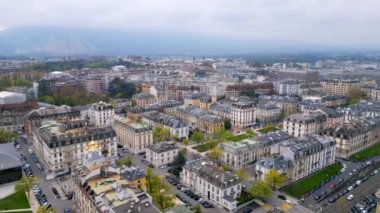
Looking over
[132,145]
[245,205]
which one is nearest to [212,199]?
[245,205]

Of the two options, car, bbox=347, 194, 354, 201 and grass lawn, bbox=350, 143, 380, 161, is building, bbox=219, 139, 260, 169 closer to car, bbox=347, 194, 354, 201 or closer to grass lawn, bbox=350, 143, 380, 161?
car, bbox=347, 194, 354, 201

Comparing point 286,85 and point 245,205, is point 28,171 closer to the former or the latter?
point 245,205

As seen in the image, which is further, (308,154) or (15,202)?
(308,154)

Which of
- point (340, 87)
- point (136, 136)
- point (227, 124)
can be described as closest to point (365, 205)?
point (227, 124)

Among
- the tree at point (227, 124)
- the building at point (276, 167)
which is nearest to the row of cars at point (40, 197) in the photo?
the building at point (276, 167)

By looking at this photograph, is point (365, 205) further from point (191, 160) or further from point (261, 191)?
point (191, 160)

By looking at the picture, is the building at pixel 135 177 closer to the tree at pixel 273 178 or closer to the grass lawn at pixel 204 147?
the tree at pixel 273 178
